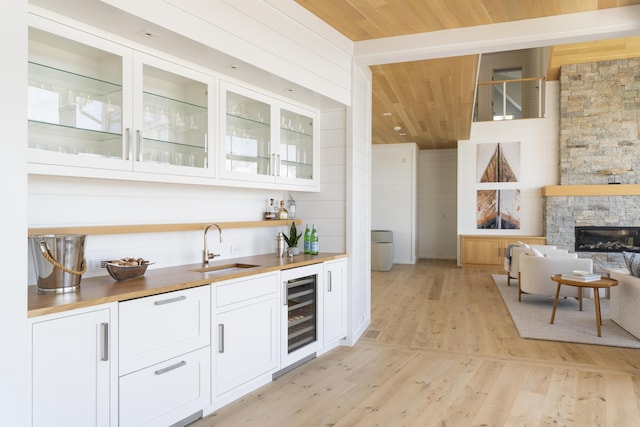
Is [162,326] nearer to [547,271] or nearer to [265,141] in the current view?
[265,141]

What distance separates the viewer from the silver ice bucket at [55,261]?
6.77 feet

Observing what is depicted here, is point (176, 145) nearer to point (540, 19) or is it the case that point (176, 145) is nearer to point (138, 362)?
point (138, 362)

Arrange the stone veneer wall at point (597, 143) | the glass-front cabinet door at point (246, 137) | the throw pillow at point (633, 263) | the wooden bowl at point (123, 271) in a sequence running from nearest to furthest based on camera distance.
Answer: the wooden bowl at point (123, 271), the glass-front cabinet door at point (246, 137), the throw pillow at point (633, 263), the stone veneer wall at point (597, 143)

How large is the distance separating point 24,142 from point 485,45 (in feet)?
11.6

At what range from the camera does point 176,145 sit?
9.40ft

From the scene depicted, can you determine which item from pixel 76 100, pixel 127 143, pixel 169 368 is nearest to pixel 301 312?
pixel 169 368

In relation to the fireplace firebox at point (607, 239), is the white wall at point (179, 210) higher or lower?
higher

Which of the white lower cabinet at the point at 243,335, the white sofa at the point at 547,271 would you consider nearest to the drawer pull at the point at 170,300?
the white lower cabinet at the point at 243,335

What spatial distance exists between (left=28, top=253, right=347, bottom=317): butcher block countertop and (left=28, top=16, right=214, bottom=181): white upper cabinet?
24.2 inches

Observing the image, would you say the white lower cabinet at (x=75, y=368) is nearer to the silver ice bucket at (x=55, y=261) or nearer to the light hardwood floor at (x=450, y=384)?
the silver ice bucket at (x=55, y=261)

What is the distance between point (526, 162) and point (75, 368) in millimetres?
9559

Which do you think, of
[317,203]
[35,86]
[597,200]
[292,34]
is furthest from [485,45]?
[597,200]

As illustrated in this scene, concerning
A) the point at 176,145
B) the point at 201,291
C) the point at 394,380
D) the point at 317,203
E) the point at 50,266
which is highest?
the point at 176,145

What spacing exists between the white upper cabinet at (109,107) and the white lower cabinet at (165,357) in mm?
812
